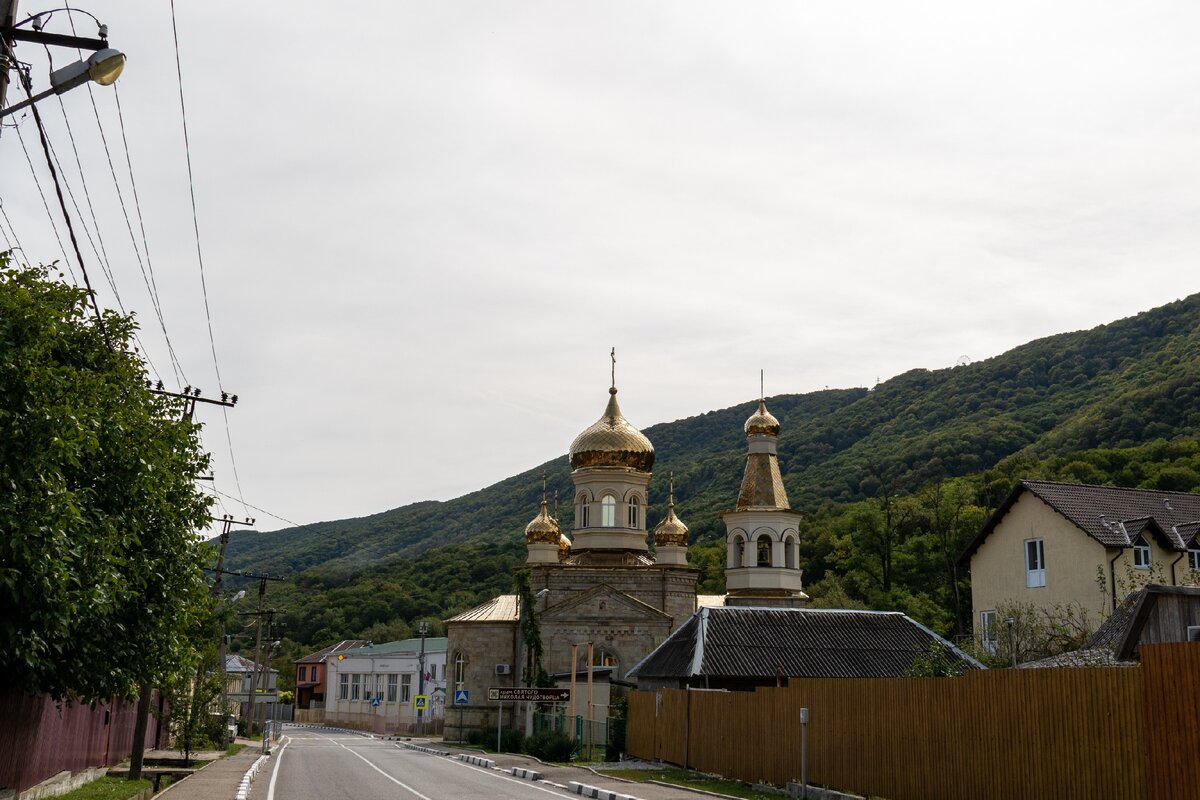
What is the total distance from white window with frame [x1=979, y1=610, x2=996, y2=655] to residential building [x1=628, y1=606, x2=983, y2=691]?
235 cm

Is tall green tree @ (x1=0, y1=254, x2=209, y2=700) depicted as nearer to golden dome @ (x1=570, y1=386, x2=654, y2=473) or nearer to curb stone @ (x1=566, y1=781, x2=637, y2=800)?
curb stone @ (x1=566, y1=781, x2=637, y2=800)

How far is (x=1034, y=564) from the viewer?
35.4 metres

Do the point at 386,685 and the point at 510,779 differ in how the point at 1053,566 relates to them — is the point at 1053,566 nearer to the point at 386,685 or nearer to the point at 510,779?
the point at 510,779

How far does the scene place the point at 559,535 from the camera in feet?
180

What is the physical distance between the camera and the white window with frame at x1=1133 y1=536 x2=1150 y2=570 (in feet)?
108

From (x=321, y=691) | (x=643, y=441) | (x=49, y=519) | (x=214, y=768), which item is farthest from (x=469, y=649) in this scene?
(x=321, y=691)

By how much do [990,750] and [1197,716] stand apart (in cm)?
439

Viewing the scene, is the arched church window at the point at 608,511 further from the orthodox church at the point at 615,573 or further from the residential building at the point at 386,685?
the residential building at the point at 386,685

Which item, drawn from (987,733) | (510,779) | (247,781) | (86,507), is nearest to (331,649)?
(510,779)

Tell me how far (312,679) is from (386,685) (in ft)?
57.9

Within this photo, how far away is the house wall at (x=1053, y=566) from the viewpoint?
3244 cm

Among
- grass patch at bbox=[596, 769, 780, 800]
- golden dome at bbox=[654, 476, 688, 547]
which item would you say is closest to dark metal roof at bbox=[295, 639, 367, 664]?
golden dome at bbox=[654, 476, 688, 547]

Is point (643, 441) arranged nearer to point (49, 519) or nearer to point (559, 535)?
point (559, 535)

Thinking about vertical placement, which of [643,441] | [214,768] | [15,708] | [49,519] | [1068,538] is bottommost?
[214,768]
